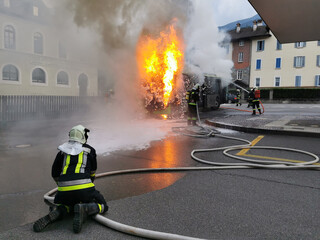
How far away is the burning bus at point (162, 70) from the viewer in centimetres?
1045

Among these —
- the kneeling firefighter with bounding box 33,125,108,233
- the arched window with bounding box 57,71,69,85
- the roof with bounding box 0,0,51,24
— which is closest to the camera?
the kneeling firefighter with bounding box 33,125,108,233

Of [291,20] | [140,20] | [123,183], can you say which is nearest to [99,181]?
[123,183]

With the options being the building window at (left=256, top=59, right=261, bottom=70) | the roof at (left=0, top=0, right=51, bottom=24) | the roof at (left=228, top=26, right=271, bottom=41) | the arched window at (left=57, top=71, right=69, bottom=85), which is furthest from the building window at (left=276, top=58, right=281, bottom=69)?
the roof at (left=0, top=0, right=51, bottom=24)

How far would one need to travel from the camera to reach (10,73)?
11.1m

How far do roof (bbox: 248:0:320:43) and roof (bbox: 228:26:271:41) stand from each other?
28.4 metres

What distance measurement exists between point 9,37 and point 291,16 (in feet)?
32.0

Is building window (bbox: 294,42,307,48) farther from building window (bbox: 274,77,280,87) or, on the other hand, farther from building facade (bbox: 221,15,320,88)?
building window (bbox: 274,77,280,87)

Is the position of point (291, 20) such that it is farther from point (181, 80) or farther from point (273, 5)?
point (181, 80)

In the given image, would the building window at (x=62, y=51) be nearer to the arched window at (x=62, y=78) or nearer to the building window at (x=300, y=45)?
the arched window at (x=62, y=78)

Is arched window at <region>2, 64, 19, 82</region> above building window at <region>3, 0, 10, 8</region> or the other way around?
the other way around

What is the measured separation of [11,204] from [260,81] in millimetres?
40077

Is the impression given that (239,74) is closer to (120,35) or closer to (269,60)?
(269,60)

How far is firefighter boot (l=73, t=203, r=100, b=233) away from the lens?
94.7 inches

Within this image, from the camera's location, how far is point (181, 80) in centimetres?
1308
